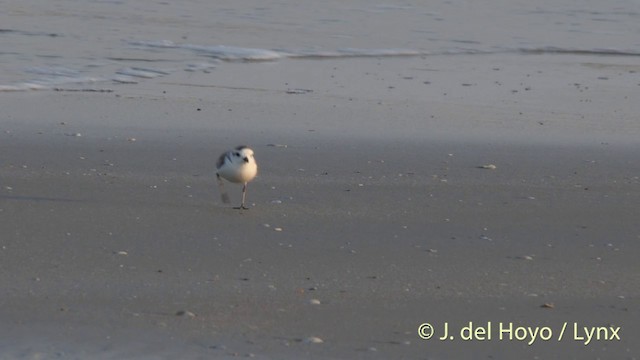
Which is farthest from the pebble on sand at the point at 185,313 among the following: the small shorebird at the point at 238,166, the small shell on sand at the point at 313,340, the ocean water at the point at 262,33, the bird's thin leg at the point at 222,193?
the ocean water at the point at 262,33

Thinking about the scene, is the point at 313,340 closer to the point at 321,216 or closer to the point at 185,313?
the point at 185,313

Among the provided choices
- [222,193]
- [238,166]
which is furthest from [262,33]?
[238,166]

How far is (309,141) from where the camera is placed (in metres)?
8.01

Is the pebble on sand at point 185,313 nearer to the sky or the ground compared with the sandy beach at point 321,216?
nearer to the ground

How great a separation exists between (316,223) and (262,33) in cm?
870

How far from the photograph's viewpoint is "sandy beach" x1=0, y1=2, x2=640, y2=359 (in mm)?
4438

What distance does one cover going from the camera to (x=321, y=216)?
→ 6.14 m

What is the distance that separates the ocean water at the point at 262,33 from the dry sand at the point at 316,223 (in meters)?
1.43

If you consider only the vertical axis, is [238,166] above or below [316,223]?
above

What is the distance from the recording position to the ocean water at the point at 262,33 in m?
11.5

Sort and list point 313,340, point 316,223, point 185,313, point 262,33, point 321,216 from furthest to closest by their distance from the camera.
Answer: point 262,33 → point 321,216 → point 316,223 → point 185,313 → point 313,340

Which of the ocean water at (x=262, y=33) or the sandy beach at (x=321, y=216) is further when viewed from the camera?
the ocean water at (x=262, y=33)

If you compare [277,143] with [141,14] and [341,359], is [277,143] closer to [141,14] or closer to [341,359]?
[341,359]

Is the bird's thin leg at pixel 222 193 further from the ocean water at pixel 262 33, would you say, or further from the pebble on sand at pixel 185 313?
the ocean water at pixel 262 33
